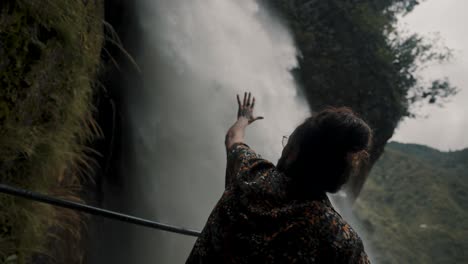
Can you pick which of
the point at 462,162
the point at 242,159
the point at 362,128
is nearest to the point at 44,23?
the point at 242,159

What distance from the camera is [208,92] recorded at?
511 centimetres

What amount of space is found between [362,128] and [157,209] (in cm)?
479

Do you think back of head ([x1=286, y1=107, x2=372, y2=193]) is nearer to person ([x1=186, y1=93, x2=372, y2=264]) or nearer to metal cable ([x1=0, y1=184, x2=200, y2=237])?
person ([x1=186, y1=93, x2=372, y2=264])

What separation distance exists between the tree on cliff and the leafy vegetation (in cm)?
461

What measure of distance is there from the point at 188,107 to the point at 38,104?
116 inches

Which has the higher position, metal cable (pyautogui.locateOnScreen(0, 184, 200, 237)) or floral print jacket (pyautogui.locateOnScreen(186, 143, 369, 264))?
floral print jacket (pyautogui.locateOnScreen(186, 143, 369, 264))

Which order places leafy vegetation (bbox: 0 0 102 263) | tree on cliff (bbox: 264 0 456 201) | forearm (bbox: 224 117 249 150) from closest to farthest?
forearm (bbox: 224 117 249 150) → leafy vegetation (bbox: 0 0 102 263) → tree on cliff (bbox: 264 0 456 201)

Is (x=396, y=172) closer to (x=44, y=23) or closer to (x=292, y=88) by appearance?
(x=292, y=88)

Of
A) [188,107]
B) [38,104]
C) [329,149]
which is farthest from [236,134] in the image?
[188,107]

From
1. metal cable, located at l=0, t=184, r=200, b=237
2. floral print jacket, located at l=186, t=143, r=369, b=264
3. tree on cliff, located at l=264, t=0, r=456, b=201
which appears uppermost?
tree on cliff, located at l=264, t=0, r=456, b=201

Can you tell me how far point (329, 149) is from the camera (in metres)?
1.02

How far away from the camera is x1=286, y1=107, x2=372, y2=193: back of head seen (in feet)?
3.31

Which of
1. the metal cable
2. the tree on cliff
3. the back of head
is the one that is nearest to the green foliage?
the tree on cliff

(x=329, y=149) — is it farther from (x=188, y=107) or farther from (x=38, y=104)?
(x=188, y=107)
